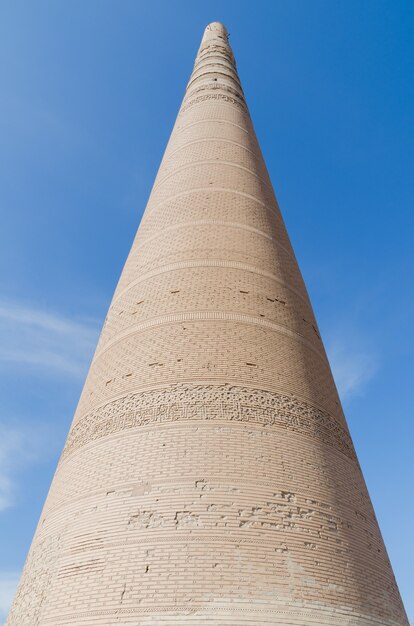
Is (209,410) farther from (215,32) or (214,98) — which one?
(215,32)

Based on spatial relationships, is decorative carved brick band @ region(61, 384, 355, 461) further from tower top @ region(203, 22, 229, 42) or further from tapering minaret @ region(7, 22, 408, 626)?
tower top @ region(203, 22, 229, 42)

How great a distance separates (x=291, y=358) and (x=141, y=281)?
268cm

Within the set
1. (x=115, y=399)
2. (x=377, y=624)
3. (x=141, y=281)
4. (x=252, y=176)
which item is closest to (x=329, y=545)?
(x=377, y=624)

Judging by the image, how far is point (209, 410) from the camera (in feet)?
19.8

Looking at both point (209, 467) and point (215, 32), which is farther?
point (215, 32)

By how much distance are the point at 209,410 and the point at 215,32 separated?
15.7 m

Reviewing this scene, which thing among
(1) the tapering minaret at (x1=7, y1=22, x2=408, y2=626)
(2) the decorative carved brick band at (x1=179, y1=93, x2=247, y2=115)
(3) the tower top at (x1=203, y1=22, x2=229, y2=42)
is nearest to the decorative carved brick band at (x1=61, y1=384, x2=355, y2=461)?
(1) the tapering minaret at (x1=7, y1=22, x2=408, y2=626)

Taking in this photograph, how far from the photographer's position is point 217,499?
5.20 m

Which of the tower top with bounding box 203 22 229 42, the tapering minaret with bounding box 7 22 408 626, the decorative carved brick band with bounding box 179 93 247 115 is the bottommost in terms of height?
the tapering minaret with bounding box 7 22 408 626

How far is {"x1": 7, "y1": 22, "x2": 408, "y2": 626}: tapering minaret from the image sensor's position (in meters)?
4.71

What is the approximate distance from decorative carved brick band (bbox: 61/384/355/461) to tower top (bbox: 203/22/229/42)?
47.9 feet

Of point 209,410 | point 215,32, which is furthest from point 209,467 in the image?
point 215,32

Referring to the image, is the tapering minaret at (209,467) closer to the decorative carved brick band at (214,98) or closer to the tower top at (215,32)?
the decorative carved brick band at (214,98)

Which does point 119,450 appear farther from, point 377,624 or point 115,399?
point 377,624
